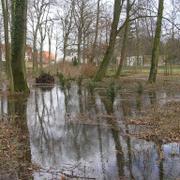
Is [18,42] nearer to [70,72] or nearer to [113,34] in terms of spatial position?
[113,34]

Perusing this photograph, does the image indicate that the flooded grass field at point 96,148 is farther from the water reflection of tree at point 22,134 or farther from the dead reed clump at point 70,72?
the dead reed clump at point 70,72

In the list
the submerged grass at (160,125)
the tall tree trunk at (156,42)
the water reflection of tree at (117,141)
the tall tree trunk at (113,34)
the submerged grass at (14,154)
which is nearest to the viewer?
the submerged grass at (14,154)

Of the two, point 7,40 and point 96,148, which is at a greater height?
point 7,40

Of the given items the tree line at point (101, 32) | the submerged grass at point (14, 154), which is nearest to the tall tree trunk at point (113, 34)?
the tree line at point (101, 32)

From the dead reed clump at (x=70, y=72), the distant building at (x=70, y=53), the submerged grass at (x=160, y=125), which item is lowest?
the submerged grass at (x=160, y=125)

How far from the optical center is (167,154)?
6.95 meters

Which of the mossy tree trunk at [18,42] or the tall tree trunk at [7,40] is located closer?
the tall tree trunk at [7,40]

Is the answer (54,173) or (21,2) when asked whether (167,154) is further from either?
(21,2)

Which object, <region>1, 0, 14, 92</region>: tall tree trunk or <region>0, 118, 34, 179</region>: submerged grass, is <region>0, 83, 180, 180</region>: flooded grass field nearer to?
<region>0, 118, 34, 179</region>: submerged grass

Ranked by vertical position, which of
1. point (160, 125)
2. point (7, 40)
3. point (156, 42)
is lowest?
point (160, 125)

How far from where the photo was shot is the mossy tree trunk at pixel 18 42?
19812 millimetres

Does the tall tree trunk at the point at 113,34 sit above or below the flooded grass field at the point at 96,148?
above

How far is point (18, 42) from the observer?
65.2ft

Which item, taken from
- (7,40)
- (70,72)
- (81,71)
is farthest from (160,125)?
(70,72)
